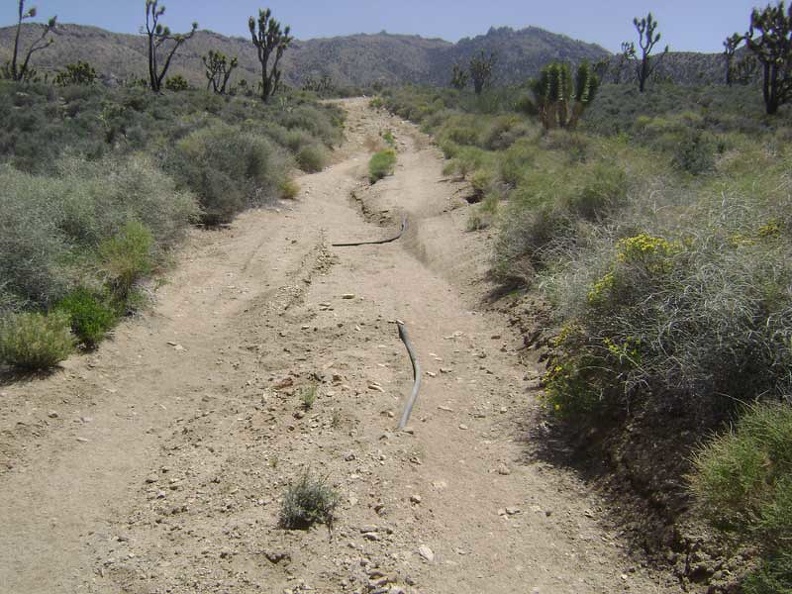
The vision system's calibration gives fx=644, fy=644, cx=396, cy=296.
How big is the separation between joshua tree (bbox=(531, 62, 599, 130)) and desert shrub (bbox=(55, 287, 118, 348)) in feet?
65.6

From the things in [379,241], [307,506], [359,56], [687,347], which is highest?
[359,56]

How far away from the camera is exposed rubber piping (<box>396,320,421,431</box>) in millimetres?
5789

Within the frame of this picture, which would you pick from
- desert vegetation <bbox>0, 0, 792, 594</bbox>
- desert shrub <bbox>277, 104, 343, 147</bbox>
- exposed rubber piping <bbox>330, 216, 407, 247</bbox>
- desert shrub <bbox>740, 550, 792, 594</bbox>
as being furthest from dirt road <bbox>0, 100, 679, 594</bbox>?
desert shrub <bbox>277, 104, 343, 147</bbox>

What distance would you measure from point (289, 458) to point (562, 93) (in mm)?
21377

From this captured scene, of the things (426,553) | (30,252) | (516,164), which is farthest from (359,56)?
(426,553)

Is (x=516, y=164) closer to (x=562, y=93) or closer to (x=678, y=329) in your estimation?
(x=678, y=329)

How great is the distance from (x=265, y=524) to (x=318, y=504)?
0.38 metres

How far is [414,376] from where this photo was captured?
6.71 metres

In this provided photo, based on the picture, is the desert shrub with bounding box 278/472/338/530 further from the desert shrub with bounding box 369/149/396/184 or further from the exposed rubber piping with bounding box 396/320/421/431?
the desert shrub with bounding box 369/149/396/184

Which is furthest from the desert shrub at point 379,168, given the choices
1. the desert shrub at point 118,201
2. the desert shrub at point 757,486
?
the desert shrub at point 757,486

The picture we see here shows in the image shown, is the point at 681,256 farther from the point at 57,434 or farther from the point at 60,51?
the point at 60,51

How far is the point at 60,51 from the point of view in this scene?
8800 centimetres

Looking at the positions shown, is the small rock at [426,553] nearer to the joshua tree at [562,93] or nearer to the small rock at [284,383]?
the small rock at [284,383]

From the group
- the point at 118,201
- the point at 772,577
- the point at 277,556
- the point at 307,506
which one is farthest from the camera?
the point at 118,201
